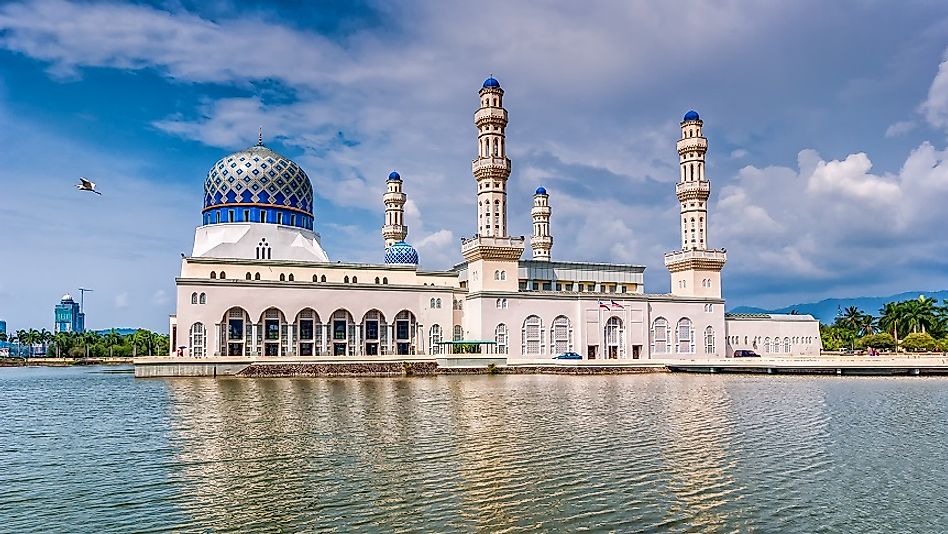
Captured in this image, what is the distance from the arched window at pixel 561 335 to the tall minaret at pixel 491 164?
311 inches

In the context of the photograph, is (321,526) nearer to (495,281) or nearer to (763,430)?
(763,430)

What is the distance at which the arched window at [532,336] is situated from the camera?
59.2m

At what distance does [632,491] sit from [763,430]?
9.52m

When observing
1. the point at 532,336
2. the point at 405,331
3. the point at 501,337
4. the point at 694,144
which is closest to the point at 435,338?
the point at 405,331

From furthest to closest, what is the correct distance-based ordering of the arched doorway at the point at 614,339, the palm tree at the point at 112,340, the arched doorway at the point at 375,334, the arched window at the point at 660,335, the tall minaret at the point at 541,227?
the palm tree at the point at 112,340 → the tall minaret at the point at 541,227 → the arched window at the point at 660,335 → the arched doorway at the point at 614,339 → the arched doorway at the point at 375,334

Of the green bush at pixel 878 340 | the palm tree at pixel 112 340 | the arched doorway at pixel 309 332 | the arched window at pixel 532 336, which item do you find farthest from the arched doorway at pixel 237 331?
the palm tree at pixel 112 340

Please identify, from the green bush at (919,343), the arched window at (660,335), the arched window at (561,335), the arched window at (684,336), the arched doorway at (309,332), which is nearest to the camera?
the arched doorway at (309,332)

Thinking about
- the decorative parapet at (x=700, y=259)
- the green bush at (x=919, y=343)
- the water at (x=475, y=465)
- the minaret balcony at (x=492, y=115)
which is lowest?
the water at (x=475, y=465)

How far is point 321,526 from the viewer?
485 inches

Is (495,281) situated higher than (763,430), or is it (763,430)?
(495,281)

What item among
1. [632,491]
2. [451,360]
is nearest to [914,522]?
[632,491]

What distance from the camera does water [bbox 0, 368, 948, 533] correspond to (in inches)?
508

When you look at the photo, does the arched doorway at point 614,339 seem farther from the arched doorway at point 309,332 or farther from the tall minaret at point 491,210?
the arched doorway at point 309,332

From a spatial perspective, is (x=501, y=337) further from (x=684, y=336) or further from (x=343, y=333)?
(x=684, y=336)
